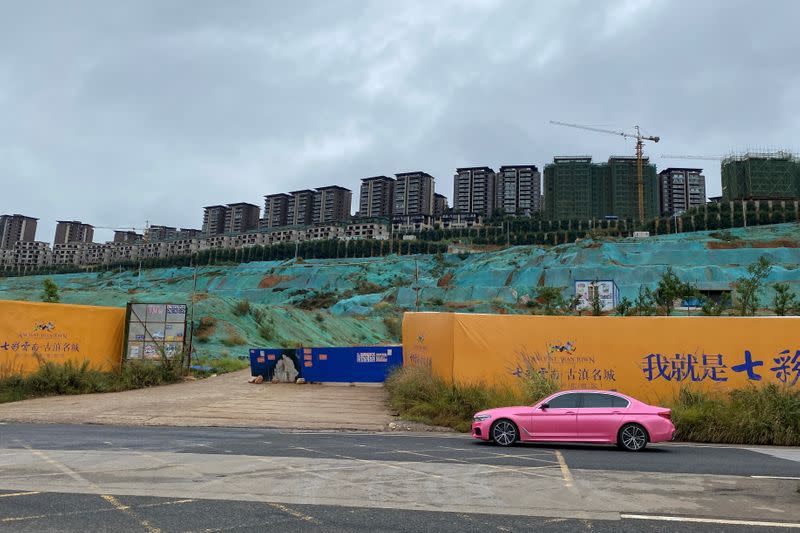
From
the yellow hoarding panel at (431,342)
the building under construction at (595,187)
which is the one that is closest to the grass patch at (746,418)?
the yellow hoarding panel at (431,342)

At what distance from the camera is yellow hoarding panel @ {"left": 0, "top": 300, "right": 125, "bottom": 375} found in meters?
21.1

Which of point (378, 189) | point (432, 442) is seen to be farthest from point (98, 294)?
point (378, 189)

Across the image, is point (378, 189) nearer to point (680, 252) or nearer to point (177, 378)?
point (680, 252)

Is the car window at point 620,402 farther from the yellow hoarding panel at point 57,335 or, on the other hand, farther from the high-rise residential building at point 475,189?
Answer: the high-rise residential building at point 475,189

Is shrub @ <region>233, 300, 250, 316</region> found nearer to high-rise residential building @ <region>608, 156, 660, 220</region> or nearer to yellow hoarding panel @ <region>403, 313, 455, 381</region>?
yellow hoarding panel @ <region>403, 313, 455, 381</region>

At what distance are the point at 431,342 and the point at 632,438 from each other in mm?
7742

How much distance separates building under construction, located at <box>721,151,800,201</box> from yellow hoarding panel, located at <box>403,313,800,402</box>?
121582 millimetres

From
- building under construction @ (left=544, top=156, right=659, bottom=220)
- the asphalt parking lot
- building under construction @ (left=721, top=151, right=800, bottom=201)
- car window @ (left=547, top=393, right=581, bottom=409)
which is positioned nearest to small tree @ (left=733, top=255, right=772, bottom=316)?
car window @ (left=547, top=393, right=581, bottom=409)

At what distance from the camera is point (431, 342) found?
18.5 m

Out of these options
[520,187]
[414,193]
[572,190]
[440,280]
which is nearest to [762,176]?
[572,190]

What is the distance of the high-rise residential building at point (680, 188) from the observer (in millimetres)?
178125

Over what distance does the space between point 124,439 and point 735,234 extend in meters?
91.5

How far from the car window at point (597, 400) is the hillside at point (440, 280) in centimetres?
3317

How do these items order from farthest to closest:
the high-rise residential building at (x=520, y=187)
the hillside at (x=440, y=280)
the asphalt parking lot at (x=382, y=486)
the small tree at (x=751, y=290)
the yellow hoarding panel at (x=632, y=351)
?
the high-rise residential building at (x=520, y=187) < the hillside at (x=440, y=280) < the small tree at (x=751, y=290) < the yellow hoarding panel at (x=632, y=351) < the asphalt parking lot at (x=382, y=486)
